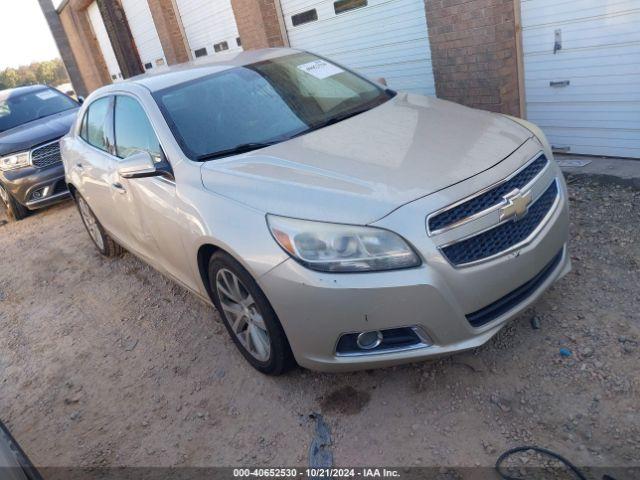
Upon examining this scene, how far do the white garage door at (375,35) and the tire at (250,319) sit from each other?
14.1ft

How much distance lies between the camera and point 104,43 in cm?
1769

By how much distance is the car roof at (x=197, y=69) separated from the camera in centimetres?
379

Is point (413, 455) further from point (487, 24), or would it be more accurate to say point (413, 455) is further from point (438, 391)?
point (487, 24)

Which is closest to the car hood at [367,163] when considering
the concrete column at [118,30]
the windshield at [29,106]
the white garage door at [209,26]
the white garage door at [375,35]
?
the white garage door at [375,35]

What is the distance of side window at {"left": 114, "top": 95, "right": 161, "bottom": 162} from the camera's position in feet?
11.5

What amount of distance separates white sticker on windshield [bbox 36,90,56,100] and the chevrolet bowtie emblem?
865 cm

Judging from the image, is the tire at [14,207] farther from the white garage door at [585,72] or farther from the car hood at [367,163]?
the white garage door at [585,72]

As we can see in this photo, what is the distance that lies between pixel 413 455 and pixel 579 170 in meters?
3.43

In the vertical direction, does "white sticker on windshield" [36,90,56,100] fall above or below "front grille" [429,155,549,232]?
above

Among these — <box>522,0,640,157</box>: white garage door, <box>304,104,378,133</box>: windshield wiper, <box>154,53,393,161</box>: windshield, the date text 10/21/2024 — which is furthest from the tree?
the date text 10/21/2024

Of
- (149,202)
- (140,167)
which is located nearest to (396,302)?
(140,167)

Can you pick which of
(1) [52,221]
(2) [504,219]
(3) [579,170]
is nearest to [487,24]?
(3) [579,170]

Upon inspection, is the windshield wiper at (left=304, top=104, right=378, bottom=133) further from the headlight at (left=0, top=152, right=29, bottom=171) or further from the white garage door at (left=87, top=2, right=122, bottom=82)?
the white garage door at (left=87, top=2, right=122, bottom=82)

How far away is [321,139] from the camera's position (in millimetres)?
3121
